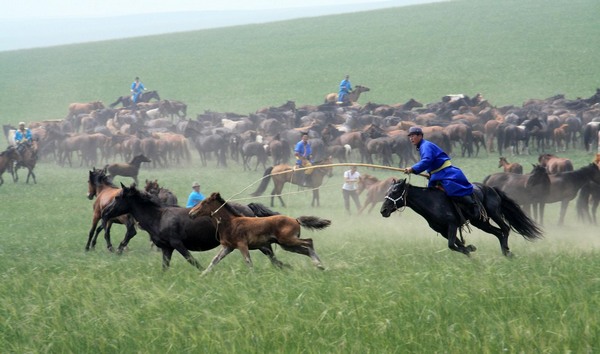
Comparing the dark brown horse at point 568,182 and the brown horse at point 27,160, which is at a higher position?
the dark brown horse at point 568,182

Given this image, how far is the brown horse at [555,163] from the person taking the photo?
27.3 m

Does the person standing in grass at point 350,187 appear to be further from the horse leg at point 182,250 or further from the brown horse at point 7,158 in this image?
the brown horse at point 7,158

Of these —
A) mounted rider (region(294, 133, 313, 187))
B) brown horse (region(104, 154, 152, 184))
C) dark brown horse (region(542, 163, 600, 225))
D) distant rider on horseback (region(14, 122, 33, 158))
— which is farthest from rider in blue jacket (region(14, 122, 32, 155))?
dark brown horse (region(542, 163, 600, 225))

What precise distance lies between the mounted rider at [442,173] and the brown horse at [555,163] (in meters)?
13.5

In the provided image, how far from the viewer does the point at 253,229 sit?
1364 centimetres

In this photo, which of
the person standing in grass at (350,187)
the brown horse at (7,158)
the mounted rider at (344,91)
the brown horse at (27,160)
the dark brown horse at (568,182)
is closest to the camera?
the dark brown horse at (568,182)

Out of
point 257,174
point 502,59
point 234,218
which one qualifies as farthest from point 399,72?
point 234,218

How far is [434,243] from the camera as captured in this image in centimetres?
1759

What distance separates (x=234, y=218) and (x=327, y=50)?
7204 centimetres

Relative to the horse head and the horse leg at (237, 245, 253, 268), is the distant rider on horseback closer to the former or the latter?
the horse leg at (237, 245, 253, 268)

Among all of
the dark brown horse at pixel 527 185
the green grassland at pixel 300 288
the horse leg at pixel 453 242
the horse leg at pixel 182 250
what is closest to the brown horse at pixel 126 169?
the green grassland at pixel 300 288

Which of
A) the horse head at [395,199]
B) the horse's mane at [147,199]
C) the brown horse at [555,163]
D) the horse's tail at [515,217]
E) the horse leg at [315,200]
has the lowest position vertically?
the horse leg at [315,200]

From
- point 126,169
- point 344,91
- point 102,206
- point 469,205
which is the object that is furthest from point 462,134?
point 469,205

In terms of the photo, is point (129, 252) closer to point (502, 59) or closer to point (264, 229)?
point (264, 229)
